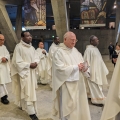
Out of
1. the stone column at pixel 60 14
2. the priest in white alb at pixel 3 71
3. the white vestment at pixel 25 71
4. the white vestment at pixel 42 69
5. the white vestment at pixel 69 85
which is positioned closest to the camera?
the white vestment at pixel 69 85

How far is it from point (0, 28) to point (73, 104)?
33.9 feet

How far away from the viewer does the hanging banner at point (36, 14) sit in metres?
10.7

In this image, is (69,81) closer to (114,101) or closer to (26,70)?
(26,70)

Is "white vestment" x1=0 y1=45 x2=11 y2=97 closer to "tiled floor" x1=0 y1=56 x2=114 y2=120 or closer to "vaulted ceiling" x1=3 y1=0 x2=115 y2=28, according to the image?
"tiled floor" x1=0 y1=56 x2=114 y2=120

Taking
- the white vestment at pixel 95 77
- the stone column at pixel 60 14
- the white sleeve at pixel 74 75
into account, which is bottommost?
the white vestment at pixel 95 77

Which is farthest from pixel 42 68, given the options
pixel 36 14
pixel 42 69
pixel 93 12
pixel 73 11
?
pixel 73 11

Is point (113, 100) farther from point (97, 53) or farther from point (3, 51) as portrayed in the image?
point (3, 51)

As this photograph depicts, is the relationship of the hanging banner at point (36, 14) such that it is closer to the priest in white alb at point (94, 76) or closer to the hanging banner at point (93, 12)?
the hanging banner at point (93, 12)

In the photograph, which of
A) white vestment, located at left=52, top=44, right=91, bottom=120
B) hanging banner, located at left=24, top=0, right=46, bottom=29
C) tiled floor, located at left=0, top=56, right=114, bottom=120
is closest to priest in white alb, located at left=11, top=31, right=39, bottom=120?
tiled floor, located at left=0, top=56, right=114, bottom=120

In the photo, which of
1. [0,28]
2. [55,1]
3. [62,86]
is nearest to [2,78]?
[62,86]

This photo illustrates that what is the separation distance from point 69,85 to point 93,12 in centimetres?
827

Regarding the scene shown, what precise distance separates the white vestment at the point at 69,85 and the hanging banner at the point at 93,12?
795cm

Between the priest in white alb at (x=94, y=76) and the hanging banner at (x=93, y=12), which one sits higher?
the hanging banner at (x=93, y=12)

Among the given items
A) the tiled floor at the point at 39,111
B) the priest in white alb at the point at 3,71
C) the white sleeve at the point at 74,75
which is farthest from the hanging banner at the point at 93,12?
the white sleeve at the point at 74,75
